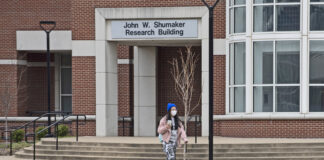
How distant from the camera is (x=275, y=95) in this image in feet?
80.5

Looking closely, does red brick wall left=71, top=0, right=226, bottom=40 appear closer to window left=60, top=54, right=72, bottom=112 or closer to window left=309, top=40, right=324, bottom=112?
window left=309, top=40, right=324, bottom=112

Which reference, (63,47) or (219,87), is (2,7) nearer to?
(63,47)

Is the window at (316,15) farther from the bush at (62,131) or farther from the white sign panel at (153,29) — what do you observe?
the bush at (62,131)

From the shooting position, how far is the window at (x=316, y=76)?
24312mm

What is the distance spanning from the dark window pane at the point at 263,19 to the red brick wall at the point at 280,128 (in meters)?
2.94

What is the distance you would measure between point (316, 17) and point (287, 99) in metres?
2.72

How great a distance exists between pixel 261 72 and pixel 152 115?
6625mm

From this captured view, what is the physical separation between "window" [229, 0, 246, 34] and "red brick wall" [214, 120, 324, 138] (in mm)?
2999

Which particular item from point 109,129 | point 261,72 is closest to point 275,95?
point 261,72

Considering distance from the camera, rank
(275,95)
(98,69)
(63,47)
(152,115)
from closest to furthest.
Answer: (275,95), (98,69), (152,115), (63,47)

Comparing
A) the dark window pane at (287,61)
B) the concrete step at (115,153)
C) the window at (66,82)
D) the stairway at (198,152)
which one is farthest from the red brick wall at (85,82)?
the window at (66,82)

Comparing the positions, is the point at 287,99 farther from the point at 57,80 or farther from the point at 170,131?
the point at 57,80

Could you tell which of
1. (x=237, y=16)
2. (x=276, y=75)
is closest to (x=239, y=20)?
(x=237, y=16)

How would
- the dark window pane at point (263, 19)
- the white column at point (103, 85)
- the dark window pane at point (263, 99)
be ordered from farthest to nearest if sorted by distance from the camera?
the white column at point (103, 85), the dark window pane at point (263, 99), the dark window pane at point (263, 19)
